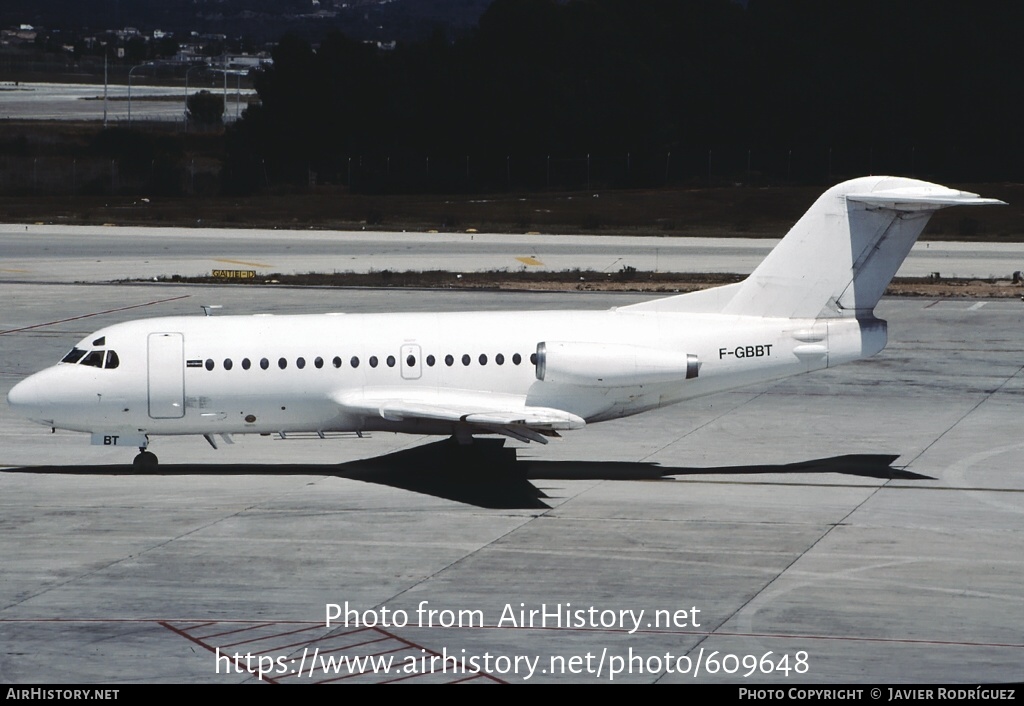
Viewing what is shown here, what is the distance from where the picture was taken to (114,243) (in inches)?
2899

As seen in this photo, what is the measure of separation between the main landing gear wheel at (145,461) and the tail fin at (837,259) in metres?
11.7

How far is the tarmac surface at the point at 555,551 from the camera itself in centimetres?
1814

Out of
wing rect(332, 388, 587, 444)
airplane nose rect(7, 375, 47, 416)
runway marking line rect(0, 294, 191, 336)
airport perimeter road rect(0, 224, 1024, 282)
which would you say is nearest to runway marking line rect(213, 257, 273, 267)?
airport perimeter road rect(0, 224, 1024, 282)

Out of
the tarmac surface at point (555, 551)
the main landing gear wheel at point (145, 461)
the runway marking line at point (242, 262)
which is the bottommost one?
the tarmac surface at point (555, 551)

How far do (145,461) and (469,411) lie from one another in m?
7.11

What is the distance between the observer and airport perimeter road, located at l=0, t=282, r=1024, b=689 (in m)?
18.1

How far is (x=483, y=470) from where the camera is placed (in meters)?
28.7

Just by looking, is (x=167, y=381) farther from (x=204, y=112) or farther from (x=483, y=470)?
(x=204, y=112)

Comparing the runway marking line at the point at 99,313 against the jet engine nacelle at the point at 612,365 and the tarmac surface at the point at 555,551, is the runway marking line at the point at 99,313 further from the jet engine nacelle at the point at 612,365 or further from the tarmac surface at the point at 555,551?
the jet engine nacelle at the point at 612,365

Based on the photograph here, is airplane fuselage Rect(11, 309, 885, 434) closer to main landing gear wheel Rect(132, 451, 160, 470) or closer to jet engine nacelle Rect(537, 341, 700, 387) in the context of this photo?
jet engine nacelle Rect(537, 341, 700, 387)

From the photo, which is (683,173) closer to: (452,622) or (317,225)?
(317,225)

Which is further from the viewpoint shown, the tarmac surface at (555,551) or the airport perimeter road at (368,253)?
the airport perimeter road at (368,253)

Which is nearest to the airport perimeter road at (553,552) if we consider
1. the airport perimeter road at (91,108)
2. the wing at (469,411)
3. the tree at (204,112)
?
the wing at (469,411)
